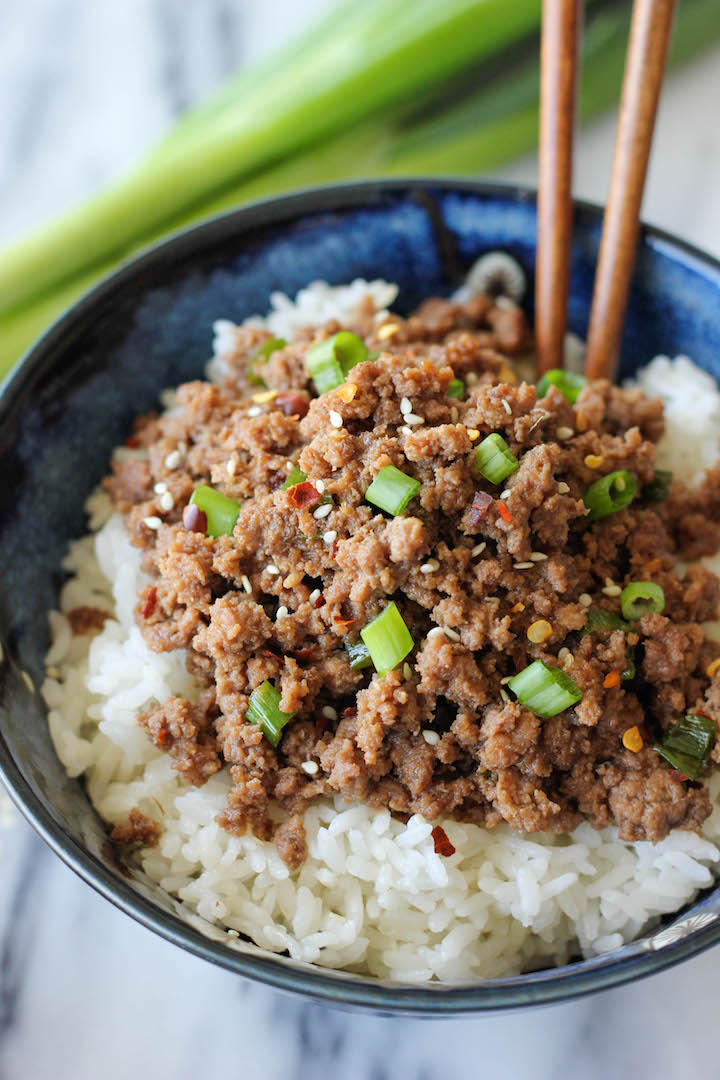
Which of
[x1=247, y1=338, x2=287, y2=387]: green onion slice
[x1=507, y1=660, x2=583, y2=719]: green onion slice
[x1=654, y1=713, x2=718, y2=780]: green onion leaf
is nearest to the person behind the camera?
[x1=507, y1=660, x2=583, y2=719]: green onion slice

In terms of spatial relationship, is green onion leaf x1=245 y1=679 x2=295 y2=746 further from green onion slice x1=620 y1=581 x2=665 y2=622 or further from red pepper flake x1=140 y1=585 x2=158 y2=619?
green onion slice x1=620 y1=581 x2=665 y2=622

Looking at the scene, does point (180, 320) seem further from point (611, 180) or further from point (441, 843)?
point (441, 843)

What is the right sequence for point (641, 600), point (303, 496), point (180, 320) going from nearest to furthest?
point (303, 496) → point (641, 600) → point (180, 320)

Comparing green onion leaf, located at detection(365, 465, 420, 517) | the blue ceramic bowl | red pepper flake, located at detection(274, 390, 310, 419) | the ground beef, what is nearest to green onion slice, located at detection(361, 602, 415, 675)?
the ground beef

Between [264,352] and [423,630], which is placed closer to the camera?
[423,630]

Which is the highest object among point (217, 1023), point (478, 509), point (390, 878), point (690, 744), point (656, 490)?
point (478, 509)

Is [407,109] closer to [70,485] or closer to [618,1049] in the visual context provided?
[70,485]

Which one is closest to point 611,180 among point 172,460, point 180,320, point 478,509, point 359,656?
point 478,509
